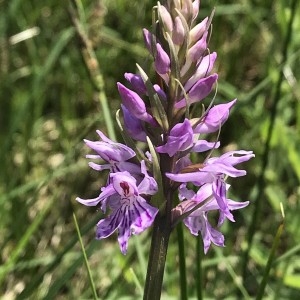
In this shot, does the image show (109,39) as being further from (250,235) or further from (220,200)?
(220,200)

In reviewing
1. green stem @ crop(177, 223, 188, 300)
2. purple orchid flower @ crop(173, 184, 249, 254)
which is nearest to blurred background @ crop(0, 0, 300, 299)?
green stem @ crop(177, 223, 188, 300)

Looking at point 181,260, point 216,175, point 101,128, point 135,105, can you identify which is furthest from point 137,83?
point 101,128

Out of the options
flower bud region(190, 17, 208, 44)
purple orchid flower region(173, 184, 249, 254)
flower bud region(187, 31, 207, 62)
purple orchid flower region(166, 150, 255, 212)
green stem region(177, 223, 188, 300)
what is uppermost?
flower bud region(190, 17, 208, 44)

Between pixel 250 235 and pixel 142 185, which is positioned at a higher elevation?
pixel 142 185

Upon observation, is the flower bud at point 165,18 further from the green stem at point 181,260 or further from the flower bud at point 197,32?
the green stem at point 181,260

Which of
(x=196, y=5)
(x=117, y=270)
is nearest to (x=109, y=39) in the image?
(x=117, y=270)

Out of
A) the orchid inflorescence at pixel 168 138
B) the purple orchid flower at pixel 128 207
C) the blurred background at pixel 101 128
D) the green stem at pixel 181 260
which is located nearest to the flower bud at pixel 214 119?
the orchid inflorescence at pixel 168 138

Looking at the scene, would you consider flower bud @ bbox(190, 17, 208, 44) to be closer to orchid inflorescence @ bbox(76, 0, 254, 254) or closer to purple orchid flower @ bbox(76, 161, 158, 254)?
orchid inflorescence @ bbox(76, 0, 254, 254)
